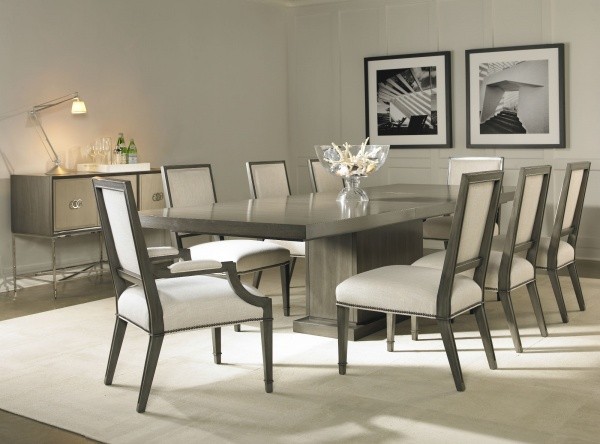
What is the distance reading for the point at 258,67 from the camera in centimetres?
831

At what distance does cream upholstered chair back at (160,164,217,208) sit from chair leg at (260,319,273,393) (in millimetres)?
1801

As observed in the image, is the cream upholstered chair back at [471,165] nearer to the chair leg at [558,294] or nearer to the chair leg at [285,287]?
the chair leg at [558,294]

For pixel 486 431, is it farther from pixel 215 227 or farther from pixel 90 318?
pixel 90 318

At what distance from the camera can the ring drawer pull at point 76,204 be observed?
5.86m

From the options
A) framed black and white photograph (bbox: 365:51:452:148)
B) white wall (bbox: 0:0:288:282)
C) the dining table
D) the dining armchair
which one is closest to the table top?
the dining table

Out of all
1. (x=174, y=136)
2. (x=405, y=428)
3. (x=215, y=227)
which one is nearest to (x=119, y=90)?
(x=174, y=136)

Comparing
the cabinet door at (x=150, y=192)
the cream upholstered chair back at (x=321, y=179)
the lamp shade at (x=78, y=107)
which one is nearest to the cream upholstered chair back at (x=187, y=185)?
the cream upholstered chair back at (x=321, y=179)

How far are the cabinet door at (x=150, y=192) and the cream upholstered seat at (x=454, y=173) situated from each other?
2.08 metres

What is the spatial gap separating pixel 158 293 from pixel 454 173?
11.3 ft

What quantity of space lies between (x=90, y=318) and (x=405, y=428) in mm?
2616

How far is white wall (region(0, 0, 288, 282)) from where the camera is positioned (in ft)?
20.0

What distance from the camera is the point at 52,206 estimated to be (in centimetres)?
573

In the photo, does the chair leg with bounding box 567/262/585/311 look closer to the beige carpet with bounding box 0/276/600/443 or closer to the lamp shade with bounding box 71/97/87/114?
the beige carpet with bounding box 0/276/600/443

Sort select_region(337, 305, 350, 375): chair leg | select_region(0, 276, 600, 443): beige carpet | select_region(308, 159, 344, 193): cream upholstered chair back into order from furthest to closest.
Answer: select_region(308, 159, 344, 193): cream upholstered chair back, select_region(337, 305, 350, 375): chair leg, select_region(0, 276, 600, 443): beige carpet
